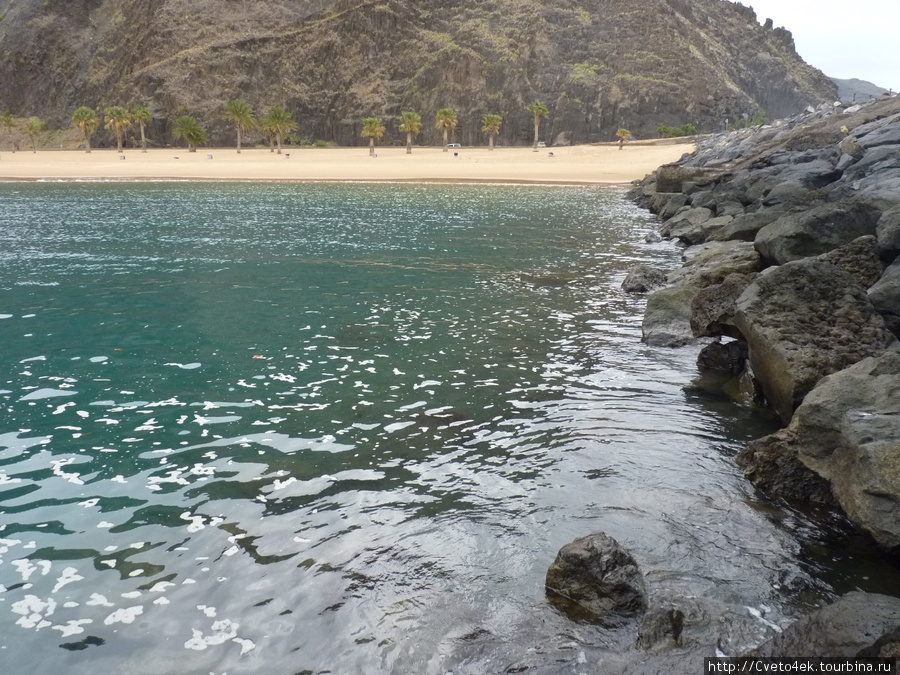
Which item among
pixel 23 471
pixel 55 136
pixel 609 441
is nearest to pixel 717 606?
pixel 609 441

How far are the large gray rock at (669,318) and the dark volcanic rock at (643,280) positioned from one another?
396 centimetres

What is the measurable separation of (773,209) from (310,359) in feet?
42.7

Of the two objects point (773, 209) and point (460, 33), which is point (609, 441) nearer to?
point (773, 209)

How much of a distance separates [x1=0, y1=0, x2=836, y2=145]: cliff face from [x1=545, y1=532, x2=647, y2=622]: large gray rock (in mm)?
117296

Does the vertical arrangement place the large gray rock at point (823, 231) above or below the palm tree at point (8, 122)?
below

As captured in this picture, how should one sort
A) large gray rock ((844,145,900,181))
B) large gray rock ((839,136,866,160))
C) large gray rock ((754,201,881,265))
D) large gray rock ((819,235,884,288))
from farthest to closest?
large gray rock ((839,136,866,160)) < large gray rock ((844,145,900,181)) < large gray rock ((754,201,881,265)) < large gray rock ((819,235,884,288))

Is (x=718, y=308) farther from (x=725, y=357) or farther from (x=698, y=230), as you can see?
(x=698, y=230)

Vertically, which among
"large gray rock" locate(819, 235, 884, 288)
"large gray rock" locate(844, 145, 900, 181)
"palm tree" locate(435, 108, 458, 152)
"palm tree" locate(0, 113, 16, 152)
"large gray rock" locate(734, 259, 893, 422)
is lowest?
"large gray rock" locate(734, 259, 893, 422)

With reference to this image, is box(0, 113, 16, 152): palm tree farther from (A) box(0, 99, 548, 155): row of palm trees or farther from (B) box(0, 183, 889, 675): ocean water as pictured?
(B) box(0, 183, 889, 675): ocean water

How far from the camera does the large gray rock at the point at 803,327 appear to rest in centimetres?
834

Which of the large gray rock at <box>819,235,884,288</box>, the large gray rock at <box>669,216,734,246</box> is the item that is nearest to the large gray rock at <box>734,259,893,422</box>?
the large gray rock at <box>819,235,884,288</box>

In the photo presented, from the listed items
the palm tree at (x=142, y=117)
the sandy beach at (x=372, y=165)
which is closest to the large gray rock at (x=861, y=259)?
the sandy beach at (x=372, y=165)

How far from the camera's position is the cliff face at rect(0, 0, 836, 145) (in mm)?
116875

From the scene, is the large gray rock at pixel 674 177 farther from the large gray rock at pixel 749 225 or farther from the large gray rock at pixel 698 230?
the large gray rock at pixel 749 225
